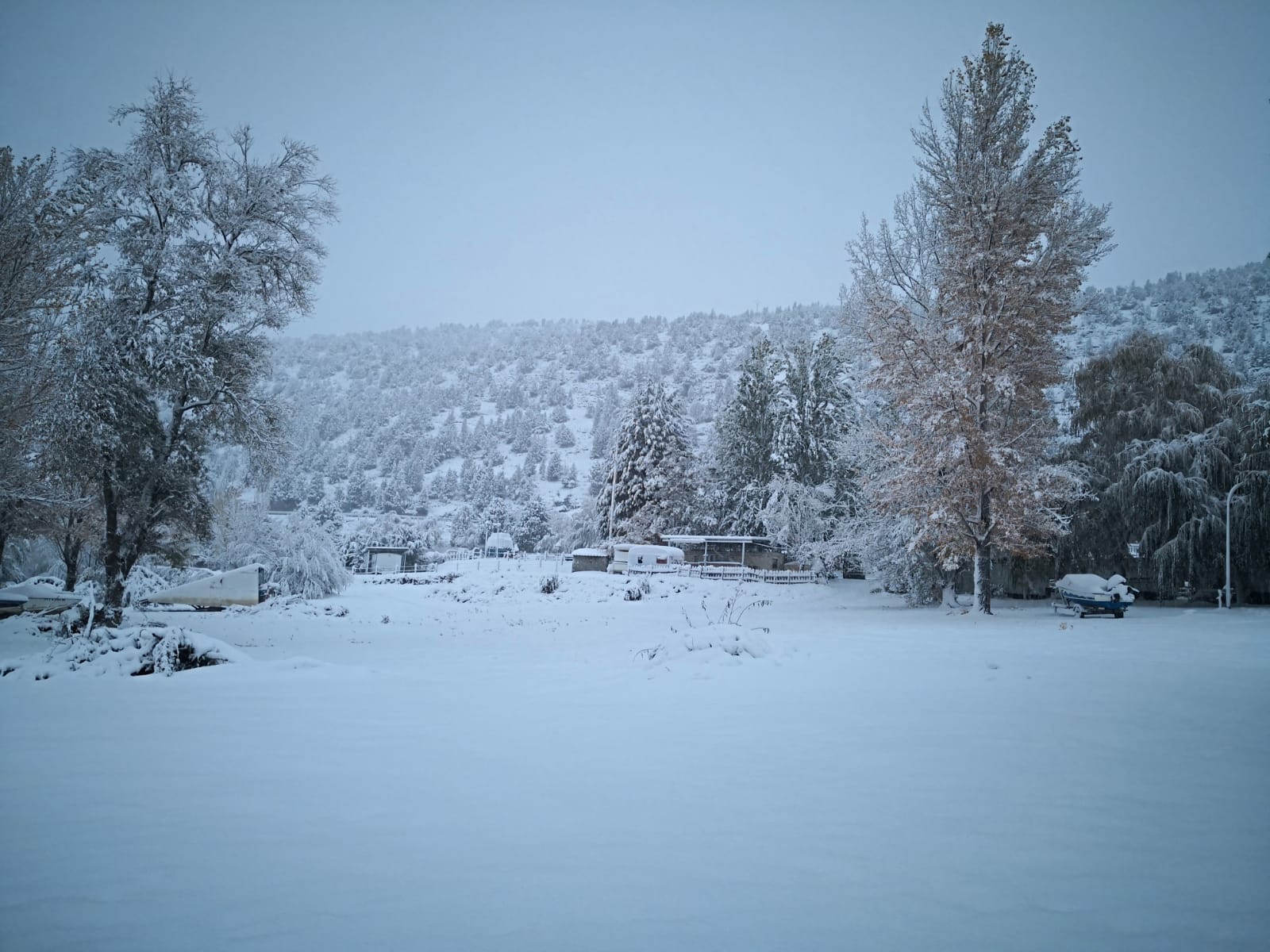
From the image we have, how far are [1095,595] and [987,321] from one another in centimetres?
702

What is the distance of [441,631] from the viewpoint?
1773cm

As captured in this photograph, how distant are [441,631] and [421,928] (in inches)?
612

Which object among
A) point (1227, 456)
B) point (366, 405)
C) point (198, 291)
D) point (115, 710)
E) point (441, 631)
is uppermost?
point (366, 405)

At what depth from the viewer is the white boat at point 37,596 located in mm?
18406

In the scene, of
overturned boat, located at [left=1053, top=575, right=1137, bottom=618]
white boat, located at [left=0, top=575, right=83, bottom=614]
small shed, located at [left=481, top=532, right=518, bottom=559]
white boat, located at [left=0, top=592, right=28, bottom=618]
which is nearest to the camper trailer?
overturned boat, located at [left=1053, top=575, right=1137, bottom=618]

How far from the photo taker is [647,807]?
14.0 feet

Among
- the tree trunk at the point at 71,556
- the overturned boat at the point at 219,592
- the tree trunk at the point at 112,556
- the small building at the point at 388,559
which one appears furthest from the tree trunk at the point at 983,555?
the small building at the point at 388,559

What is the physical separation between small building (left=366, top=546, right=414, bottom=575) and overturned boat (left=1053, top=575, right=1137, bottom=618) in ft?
146

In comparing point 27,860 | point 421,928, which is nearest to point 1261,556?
point 421,928

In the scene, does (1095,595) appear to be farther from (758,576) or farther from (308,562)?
(308,562)

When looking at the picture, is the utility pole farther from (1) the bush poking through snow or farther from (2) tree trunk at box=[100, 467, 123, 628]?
(1) the bush poking through snow

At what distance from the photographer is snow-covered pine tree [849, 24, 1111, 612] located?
656 inches

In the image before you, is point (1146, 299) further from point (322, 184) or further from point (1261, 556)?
point (322, 184)

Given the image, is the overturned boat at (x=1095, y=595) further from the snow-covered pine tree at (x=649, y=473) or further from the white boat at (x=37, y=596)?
the snow-covered pine tree at (x=649, y=473)
